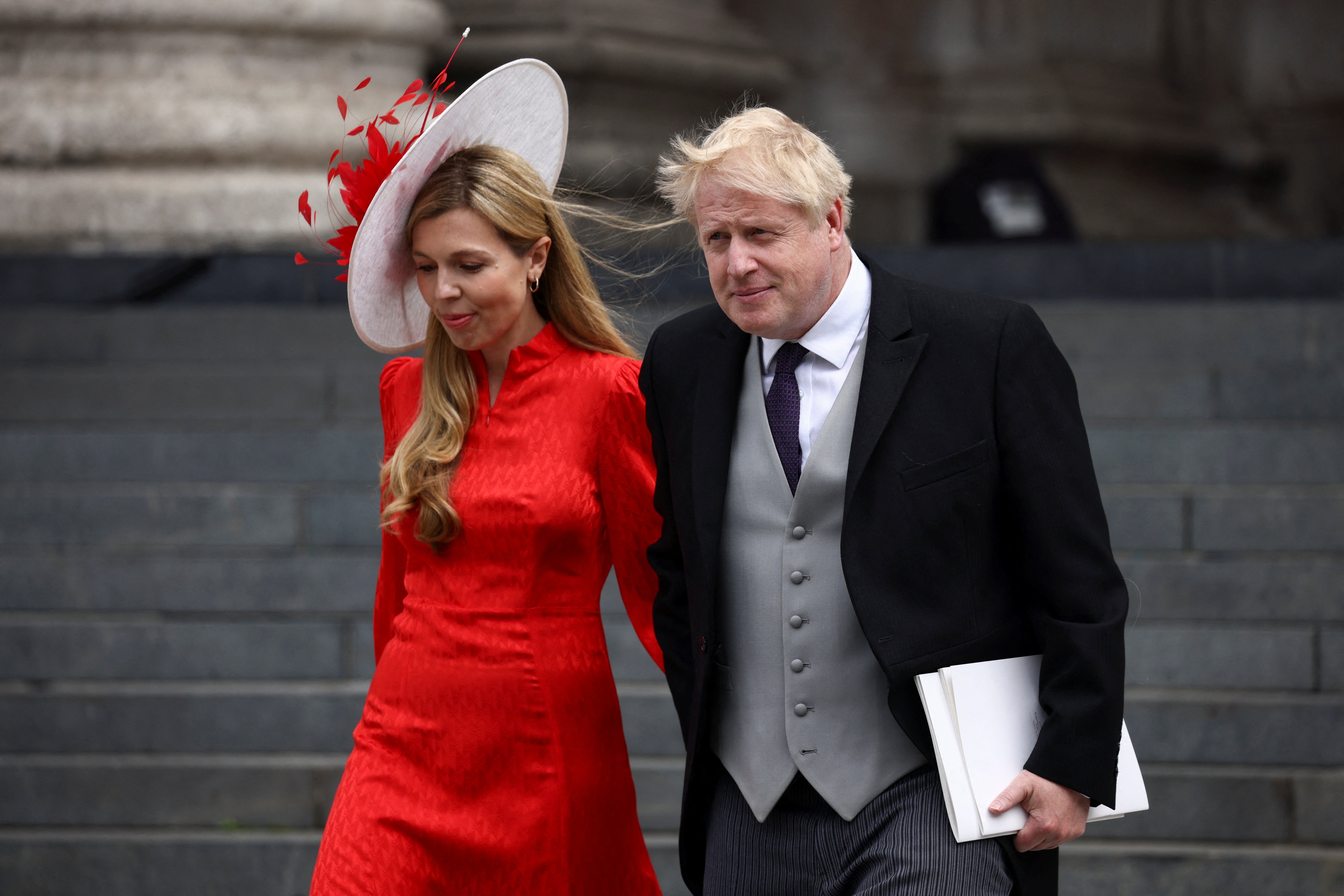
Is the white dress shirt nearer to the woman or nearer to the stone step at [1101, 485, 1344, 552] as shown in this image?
the woman

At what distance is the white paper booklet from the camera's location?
2143 mm

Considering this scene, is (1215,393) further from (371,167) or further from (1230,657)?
(371,167)

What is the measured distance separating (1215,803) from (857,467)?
2538 millimetres

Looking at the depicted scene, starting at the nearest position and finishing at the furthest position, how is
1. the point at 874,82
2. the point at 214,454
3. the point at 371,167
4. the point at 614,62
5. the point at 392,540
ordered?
the point at 371,167, the point at 392,540, the point at 214,454, the point at 614,62, the point at 874,82

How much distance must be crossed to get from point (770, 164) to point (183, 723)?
10.5 ft

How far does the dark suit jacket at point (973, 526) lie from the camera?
2160mm

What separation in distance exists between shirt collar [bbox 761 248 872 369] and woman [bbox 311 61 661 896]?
0.62m

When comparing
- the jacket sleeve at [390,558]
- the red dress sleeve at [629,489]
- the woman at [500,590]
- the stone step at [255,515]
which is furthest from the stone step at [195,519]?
the red dress sleeve at [629,489]

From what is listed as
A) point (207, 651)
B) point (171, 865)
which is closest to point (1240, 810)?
point (171, 865)

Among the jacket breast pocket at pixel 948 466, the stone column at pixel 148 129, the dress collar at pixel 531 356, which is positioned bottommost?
the jacket breast pocket at pixel 948 466

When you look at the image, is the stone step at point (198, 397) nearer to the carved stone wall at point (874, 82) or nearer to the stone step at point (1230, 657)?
the carved stone wall at point (874, 82)

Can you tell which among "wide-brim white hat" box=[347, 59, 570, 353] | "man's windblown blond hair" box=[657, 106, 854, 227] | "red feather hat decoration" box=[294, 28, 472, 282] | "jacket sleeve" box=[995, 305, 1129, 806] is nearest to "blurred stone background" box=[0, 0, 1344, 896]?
"jacket sleeve" box=[995, 305, 1129, 806]

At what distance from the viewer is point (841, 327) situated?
92.3 inches

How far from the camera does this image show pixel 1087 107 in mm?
9672
